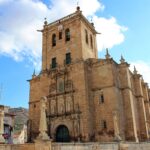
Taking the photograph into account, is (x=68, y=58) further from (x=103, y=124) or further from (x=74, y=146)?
(x=74, y=146)

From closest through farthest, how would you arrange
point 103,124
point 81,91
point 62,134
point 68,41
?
point 103,124, point 81,91, point 62,134, point 68,41

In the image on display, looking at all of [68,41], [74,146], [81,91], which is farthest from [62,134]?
[68,41]

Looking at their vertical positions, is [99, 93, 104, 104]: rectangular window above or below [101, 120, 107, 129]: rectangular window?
above

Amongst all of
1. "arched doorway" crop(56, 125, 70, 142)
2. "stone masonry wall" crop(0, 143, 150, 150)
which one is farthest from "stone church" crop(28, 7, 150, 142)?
"stone masonry wall" crop(0, 143, 150, 150)

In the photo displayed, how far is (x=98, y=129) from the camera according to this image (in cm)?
2380

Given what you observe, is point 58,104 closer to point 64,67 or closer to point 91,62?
point 64,67

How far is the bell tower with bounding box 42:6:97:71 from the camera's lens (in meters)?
28.0

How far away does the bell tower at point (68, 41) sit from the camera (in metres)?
28.0

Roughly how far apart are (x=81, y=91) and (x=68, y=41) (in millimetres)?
7778

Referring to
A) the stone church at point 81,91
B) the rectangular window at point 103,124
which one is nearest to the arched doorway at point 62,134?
the stone church at point 81,91

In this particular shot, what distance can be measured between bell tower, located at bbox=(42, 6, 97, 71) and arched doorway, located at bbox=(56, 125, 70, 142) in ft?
26.1

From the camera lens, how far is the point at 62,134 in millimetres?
24891

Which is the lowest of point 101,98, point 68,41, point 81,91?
point 101,98

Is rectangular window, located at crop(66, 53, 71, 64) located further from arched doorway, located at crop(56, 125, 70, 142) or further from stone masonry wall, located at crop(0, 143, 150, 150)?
stone masonry wall, located at crop(0, 143, 150, 150)
